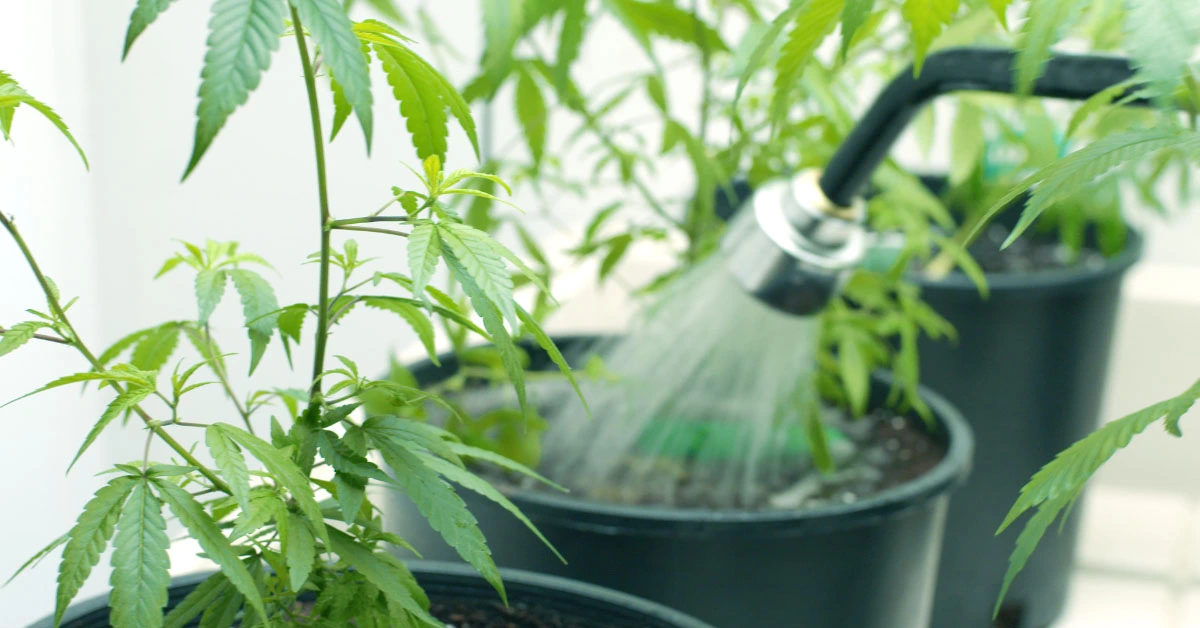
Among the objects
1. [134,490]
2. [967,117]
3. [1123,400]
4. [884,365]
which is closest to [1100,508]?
[1123,400]

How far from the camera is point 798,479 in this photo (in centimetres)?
67

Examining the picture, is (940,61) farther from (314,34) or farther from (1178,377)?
(1178,377)

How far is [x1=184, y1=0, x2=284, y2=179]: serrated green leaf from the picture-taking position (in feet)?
0.68

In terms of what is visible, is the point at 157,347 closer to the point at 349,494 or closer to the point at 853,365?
the point at 349,494

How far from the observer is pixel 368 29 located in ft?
0.90

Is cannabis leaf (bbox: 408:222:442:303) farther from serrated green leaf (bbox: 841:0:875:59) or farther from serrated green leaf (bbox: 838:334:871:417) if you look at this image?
serrated green leaf (bbox: 838:334:871:417)

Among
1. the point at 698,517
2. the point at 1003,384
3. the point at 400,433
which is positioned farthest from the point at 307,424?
the point at 1003,384

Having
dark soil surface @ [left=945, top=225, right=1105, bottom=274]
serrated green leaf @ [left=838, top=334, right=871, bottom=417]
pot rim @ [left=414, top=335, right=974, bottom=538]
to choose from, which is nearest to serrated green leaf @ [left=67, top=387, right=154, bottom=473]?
pot rim @ [left=414, top=335, right=974, bottom=538]

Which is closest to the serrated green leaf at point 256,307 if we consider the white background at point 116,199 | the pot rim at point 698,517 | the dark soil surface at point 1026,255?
the white background at point 116,199

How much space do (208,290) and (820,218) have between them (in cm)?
27

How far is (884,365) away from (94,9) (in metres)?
0.59

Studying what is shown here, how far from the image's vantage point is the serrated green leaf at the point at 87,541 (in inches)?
9.9

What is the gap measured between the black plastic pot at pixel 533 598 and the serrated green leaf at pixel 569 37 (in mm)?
189

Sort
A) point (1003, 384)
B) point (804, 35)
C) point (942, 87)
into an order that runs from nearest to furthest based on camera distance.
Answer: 1. point (804, 35)
2. point (942, 87)
3. point (1003, 384)
